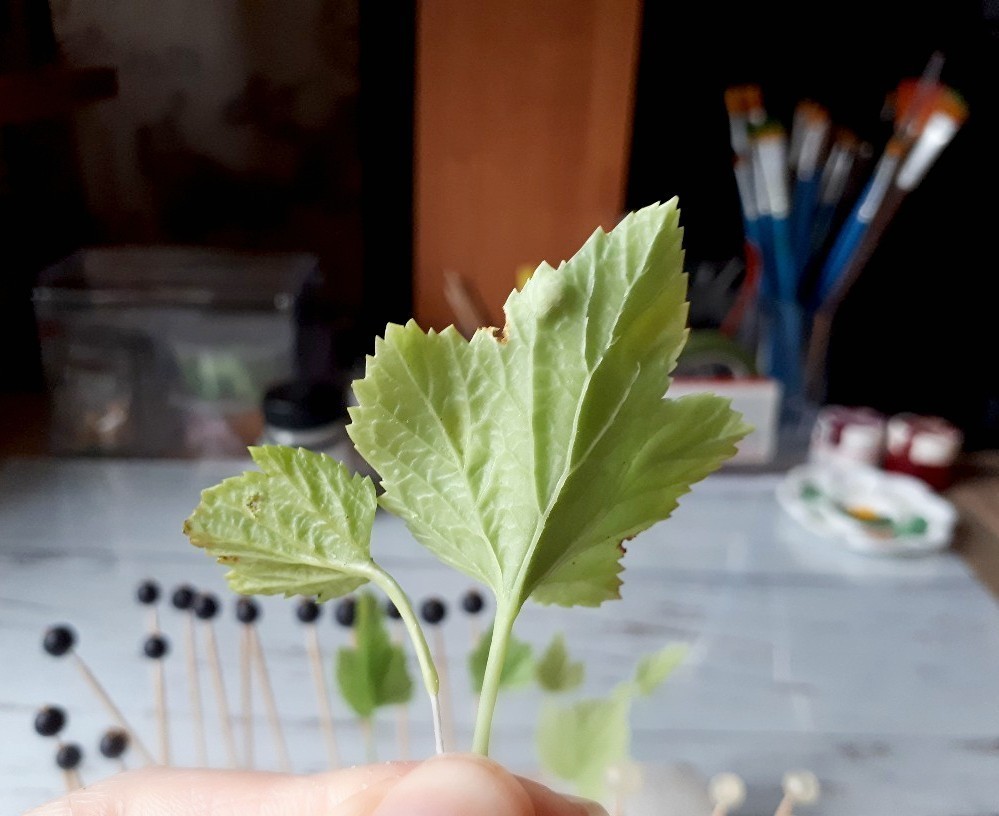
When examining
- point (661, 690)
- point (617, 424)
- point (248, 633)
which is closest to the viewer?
point (617, 424)

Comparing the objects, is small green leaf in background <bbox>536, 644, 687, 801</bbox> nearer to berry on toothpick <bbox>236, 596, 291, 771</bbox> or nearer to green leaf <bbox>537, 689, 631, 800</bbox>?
green leaf <bbox>537, 689, 631, 800</bbox>

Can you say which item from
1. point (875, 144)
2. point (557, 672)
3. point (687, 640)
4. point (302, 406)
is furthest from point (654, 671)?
point (875, 144)

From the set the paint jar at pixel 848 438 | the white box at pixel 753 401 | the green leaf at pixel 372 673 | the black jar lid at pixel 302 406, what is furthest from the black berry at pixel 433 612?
the paint jar at pixel 848 438

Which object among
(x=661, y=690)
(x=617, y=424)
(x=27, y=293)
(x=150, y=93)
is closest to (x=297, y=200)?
(x=150, y=93)

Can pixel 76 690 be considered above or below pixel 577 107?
below

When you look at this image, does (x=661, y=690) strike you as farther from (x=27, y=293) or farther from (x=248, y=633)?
(x=27, y=293)

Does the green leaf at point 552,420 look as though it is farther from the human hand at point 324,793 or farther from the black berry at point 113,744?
the black berry at point 113,744
